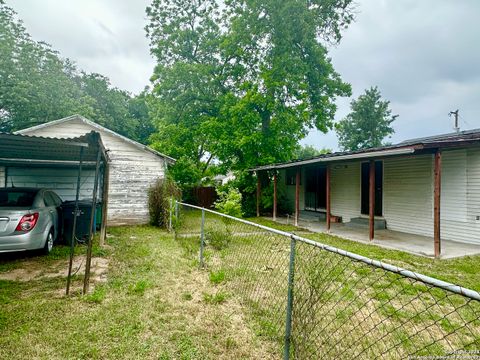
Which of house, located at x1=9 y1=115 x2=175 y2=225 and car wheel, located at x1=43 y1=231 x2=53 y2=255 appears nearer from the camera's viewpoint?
car wheel, located at x1=43 y1=231 x2=53 y2=255

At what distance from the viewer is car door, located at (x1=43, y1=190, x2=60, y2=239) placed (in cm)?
588

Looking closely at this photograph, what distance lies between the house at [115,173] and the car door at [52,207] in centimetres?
306

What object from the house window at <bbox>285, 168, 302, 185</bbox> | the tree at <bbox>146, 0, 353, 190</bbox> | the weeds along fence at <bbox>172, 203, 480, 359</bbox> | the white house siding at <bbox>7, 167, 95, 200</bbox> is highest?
the tree at <bbox>146, 0, 353, 190</bbox>

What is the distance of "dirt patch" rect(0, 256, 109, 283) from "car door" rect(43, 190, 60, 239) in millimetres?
1125

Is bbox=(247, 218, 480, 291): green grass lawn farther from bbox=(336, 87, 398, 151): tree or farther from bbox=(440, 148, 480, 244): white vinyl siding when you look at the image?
bbox=(336, 87, 398, 151): tree

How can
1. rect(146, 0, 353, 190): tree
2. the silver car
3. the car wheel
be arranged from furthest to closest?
rect(146, 0, 353, 190): tree < the car wheel < the silver car

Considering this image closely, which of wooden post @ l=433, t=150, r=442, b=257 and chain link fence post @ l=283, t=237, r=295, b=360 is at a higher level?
wooden post @ l=433, t=150, r=442, b=257

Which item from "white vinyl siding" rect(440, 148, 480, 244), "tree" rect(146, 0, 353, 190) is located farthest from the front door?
"tree" rect(146, 0, 353, 190)

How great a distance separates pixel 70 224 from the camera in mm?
6809

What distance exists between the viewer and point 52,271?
4.70 m

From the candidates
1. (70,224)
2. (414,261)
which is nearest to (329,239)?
(414,261)

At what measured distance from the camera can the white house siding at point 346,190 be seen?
10438mm

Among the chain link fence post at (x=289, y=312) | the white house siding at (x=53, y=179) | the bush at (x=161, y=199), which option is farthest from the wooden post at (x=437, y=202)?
the white house siding at (x=53, y=179)

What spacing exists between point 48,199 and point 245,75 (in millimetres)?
12621
